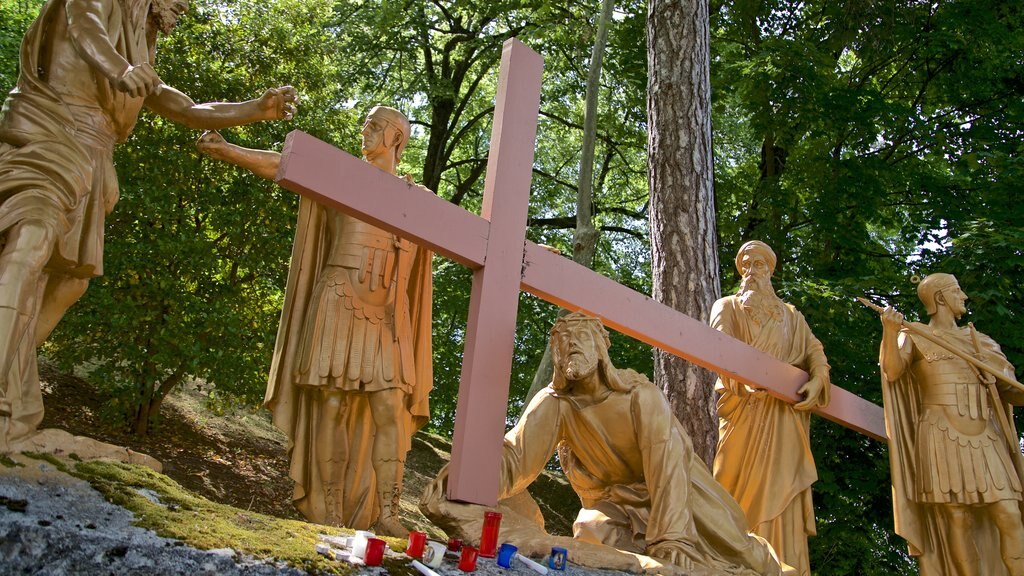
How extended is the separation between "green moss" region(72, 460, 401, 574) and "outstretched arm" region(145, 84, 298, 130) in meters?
1.56

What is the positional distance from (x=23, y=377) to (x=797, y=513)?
4.60 meters

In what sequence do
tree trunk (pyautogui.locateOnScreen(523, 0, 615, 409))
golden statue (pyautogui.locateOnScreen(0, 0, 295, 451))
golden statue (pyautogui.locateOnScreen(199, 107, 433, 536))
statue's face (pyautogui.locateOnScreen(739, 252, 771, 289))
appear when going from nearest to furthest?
golden statue (pyautogui.locateOnScreen(0, 0, 295, 451)) → golden statue (pyautogui.locateOnScreen(199, 107, 433, 536)) → statue's face (pyautogui.locateOnScreen(739, 252, 771, 289)) → tree trunk (pyautogui.locateOnScreen(523, 0, 615, 409))

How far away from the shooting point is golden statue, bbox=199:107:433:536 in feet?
17.0

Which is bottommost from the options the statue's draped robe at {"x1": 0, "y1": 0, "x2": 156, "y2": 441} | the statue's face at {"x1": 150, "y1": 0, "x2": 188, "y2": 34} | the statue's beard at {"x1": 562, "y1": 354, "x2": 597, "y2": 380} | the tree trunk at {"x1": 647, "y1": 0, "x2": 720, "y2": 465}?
the statue's beard at {"x1": 562, "y1": 354, "x2": 597, "y2": 380}

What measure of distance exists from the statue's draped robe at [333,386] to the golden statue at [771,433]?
7.55ft

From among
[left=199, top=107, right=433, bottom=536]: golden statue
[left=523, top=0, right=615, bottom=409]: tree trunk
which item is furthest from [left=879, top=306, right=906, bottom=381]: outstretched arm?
[left=523, top=0, right=615, bottom=409]: tree trunk

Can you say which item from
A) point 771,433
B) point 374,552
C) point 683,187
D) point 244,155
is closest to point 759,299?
point 771,433

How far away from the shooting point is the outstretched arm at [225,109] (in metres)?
4.49

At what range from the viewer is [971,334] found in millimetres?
7031

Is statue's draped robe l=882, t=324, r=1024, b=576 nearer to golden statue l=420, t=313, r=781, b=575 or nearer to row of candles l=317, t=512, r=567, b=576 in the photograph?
golden statue l=420, t=313, r=781, b=575

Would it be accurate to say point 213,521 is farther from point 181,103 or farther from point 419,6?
point 419,6

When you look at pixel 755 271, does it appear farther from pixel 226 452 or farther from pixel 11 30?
pixel 11 30

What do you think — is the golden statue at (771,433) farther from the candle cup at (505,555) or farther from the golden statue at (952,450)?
the candle cup at (505,555)

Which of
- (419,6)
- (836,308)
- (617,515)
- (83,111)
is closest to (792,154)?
(836,308)
